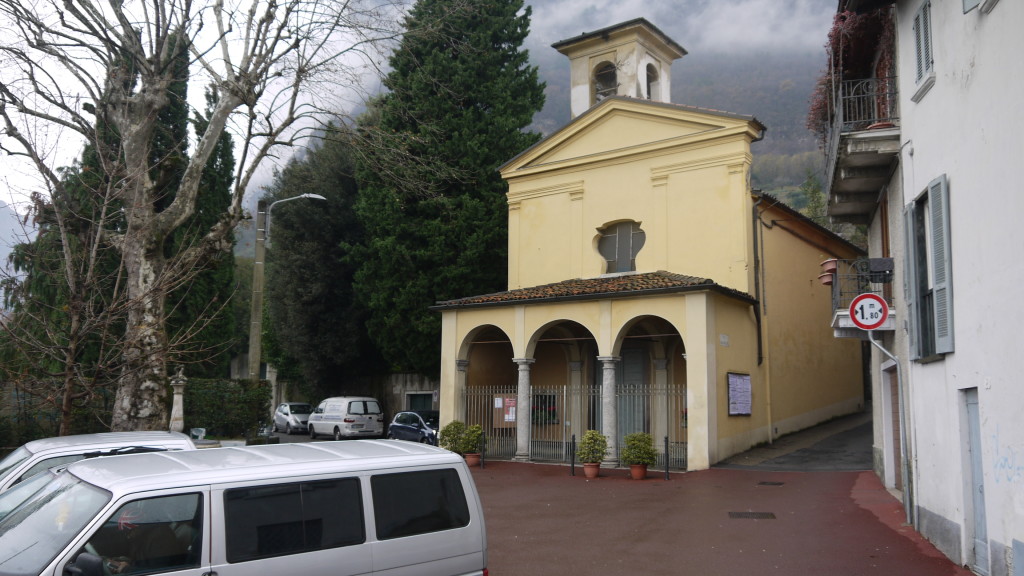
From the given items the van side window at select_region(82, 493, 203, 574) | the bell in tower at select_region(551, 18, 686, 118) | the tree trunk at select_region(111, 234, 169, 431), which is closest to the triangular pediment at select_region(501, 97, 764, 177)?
the bell in tower at select_region(551, 18, 686, 118)

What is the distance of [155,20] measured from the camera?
42.2ft

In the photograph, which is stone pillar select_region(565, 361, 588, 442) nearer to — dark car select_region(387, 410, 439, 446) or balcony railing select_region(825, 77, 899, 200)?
dark car select_region(387, 410, 439, 446)

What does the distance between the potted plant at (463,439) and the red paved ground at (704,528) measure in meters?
2.85

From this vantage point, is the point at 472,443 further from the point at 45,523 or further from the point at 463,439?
the point at 45,523

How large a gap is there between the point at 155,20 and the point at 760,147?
121003 mm

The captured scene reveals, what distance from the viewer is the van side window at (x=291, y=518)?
4.73 metres

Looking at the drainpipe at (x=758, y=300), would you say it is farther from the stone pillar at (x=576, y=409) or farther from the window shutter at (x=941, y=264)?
the window shutter at (x=941, y=264)

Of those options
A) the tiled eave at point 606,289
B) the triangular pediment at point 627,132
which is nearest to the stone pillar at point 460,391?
the tiled eave at point 606,289

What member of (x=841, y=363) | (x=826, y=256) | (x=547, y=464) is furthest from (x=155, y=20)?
(x=841, y=363)

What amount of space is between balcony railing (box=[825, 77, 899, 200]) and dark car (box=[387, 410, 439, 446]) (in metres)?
14.0

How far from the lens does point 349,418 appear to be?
27516 millimetres

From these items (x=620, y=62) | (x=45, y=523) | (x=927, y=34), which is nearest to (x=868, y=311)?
(x=927, y=34)

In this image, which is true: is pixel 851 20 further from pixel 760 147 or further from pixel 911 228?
pixel 760 147

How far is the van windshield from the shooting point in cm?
429
